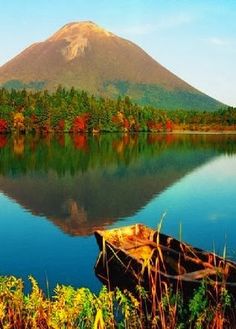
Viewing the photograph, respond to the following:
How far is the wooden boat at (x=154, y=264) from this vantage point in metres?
18.0

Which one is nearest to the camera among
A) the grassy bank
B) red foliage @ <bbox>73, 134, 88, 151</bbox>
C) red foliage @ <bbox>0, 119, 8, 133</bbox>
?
the grassy bank

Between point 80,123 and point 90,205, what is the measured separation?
133 m

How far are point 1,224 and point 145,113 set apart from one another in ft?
544

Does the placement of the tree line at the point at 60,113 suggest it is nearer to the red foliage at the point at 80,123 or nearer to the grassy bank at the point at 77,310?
the red foliage at the point at 80,123

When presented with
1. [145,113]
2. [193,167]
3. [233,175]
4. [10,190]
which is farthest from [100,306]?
[145,113]

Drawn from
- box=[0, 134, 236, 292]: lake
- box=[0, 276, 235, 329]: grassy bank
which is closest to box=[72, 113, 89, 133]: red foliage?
box=[0, 134, 236, 292]: lake

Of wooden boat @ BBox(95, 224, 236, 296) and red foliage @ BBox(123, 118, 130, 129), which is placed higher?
red foliage @ BBox(123, 118, 130, 129)

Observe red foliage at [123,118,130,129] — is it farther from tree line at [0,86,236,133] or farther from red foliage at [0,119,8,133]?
red foliage at [0,119,8,133]

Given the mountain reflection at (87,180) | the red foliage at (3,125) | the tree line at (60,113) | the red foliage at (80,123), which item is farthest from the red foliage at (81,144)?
the red foliage at (80,123)

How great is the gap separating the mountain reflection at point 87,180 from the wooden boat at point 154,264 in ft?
30.4

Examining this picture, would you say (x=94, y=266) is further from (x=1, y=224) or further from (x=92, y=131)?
(x=92, y=131)

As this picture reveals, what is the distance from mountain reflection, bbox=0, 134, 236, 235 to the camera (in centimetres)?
4247

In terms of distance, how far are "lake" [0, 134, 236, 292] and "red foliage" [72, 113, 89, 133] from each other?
9011 centimetres

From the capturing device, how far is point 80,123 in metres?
177
